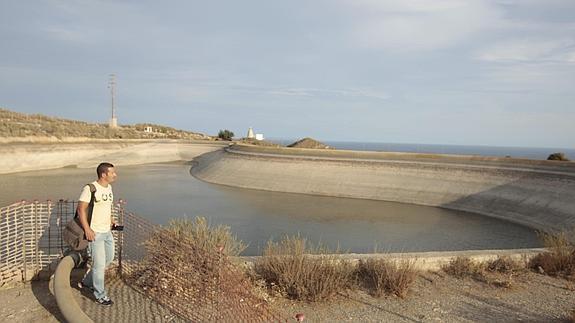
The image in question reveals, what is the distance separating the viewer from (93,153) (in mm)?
53125

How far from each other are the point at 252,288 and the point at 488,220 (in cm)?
2041

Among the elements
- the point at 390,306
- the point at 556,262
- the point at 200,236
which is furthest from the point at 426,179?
the point at 200,236

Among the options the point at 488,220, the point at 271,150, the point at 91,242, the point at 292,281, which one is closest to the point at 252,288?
the point at 292,281

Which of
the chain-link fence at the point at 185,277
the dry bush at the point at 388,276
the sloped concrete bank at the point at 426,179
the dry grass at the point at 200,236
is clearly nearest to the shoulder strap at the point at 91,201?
the chain-link fence at the point at 185,277

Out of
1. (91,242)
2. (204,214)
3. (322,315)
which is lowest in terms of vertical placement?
(204,214)

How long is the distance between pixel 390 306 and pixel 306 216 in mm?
16409

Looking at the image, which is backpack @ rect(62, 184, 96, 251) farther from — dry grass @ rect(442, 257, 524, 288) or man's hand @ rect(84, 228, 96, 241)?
dry grass @ rect(442, 257, 524, 288)

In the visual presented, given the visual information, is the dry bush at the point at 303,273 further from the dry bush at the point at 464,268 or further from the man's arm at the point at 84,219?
the man's arm at the point at 84,219

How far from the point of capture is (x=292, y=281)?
8023mm

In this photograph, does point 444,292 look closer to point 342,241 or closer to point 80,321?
point 80,321

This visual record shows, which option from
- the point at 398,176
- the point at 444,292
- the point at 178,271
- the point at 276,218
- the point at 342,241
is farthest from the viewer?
the point at 398,176

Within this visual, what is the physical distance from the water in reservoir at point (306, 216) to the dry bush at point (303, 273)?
6595mm

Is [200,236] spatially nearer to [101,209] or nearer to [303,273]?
[303,273]

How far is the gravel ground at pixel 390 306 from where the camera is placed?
22.7 feet
